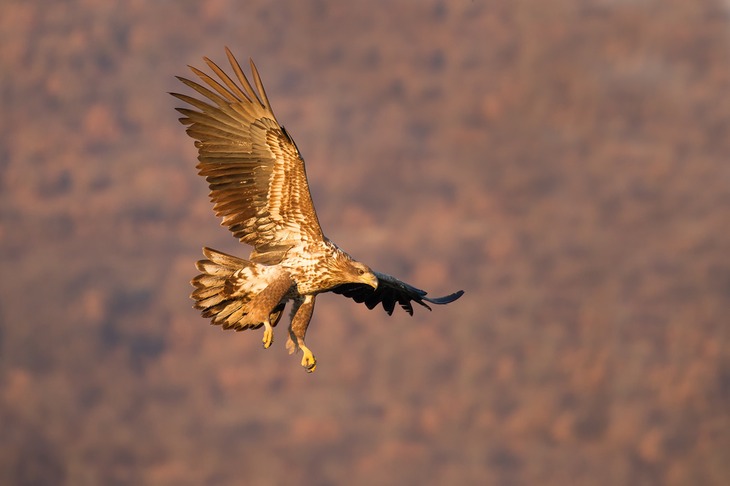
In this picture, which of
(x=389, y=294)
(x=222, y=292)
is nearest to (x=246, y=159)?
(x=222, y=292)

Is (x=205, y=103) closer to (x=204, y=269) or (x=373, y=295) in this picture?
(x=204, y=269)

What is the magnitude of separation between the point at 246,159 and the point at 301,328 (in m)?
2.76

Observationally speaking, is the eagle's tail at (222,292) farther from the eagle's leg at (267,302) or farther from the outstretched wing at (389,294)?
the outstretched wing at (389,294)

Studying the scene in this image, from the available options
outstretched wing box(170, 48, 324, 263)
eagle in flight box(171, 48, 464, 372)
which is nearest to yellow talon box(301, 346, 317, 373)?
eagle in flight box(171, 48, 464, 372)

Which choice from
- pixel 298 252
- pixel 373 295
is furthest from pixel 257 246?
pixel 373 295

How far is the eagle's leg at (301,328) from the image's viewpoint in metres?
15.4

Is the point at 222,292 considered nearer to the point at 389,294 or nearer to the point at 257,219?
the point at 257,219

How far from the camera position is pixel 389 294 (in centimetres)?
1847

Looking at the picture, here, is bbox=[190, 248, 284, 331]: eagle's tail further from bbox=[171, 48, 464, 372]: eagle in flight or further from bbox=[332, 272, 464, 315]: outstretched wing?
bbox=[332, 272, 464, 315]: outstretched wing

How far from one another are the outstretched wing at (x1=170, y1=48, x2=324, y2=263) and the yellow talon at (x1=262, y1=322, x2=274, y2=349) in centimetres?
179

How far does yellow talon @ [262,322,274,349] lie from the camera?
14.5 meters

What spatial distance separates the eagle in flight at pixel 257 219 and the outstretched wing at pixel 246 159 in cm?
2

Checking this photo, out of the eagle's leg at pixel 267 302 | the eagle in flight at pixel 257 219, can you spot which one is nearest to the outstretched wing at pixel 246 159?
the eagle in flight at pixel 257 219

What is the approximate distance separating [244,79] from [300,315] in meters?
3.77
